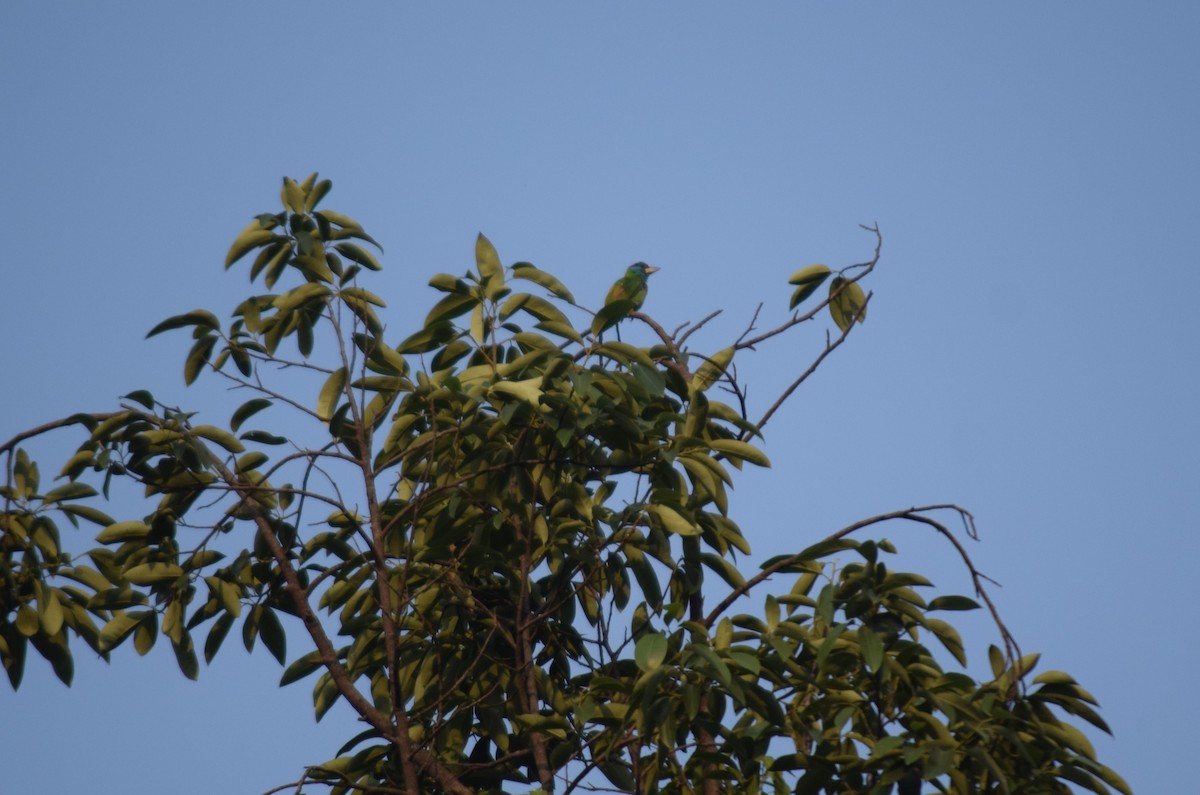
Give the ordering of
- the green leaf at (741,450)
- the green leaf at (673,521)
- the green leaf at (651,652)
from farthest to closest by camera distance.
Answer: the green leaf at (741,450) → the green leaf at (673,521) → the green leaf at (651,652)

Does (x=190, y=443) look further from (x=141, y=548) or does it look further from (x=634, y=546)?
(x=634, y=546)

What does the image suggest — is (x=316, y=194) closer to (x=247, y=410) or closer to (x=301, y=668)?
(x=247, y=410)

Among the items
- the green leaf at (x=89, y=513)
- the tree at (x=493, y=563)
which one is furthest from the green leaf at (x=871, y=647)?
the green leaf at (x=89, y=513)

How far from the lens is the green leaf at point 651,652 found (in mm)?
2383

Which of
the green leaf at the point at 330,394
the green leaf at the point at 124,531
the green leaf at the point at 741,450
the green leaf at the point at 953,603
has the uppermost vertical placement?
the green leaf at the point at 330,394

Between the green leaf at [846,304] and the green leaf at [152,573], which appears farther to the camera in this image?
the green leaf at [846,304]

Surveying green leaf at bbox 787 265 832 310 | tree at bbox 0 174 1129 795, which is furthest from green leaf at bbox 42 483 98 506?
green leaf at bbox 787 265 832 310

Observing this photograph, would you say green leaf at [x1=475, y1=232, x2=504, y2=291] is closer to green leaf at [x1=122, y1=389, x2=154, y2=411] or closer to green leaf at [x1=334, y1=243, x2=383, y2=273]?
green leaf at [x1=334, y1=243, x2=383, y2=273]

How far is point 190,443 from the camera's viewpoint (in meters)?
2.92

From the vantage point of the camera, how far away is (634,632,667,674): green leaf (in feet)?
7.82

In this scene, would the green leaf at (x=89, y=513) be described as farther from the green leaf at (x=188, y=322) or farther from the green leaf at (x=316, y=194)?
the green leaf at (x=316, y=194)

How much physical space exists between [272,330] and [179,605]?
64cm

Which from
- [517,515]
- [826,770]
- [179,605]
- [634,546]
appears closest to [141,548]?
[179,605]

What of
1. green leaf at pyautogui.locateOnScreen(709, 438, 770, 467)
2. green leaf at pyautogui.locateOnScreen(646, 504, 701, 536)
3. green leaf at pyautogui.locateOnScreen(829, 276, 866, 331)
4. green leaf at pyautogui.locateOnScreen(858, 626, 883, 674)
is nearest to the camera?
green leaf at pyautogui.locateOnScreen(858, 626, 883, 674)
